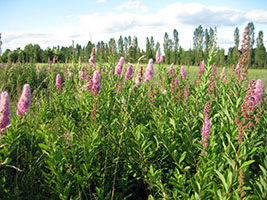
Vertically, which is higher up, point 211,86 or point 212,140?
point 211,86

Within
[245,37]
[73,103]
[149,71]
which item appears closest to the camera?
[245,37]

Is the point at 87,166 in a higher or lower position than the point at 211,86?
lower

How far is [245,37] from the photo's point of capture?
241 cm

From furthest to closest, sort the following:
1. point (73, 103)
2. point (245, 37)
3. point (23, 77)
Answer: point (23, 77)
point (73, 103)
point (245, 37)

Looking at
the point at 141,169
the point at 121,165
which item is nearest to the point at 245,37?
the point at 141,169

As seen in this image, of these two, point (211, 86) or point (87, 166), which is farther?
point (211, 86)

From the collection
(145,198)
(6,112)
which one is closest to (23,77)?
(6,112)

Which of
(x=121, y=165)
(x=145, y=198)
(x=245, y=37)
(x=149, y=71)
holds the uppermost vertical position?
(x=245, y=37)

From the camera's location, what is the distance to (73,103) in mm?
3740

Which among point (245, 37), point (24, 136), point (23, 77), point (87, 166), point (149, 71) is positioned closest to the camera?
point (87, 166)

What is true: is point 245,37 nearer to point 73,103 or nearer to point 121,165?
point 121,165

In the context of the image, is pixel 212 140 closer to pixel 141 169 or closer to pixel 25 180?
pixel 141 169

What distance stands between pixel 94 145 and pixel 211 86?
1.53 metres

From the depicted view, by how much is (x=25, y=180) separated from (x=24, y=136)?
59cm
